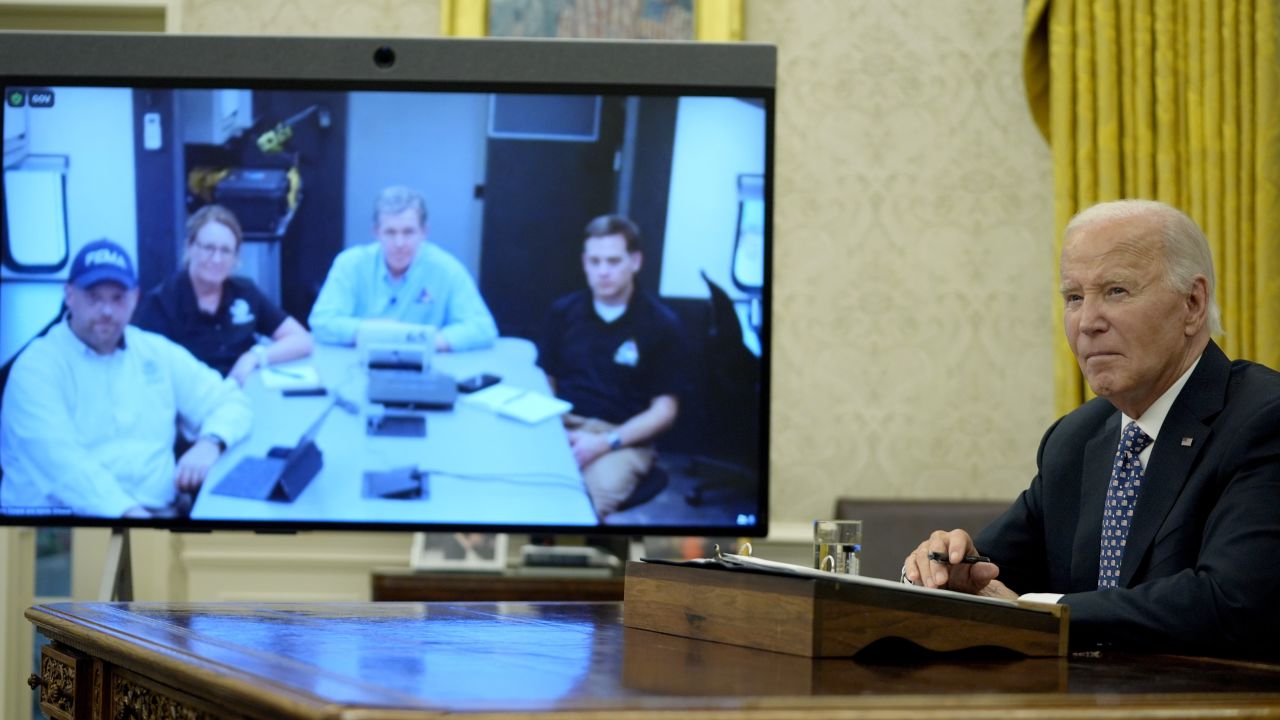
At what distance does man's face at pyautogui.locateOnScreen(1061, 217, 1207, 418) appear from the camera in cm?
216

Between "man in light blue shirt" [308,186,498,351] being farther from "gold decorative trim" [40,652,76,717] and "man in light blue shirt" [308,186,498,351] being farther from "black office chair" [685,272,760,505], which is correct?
"gold decorative trim" [40,652,76,717]

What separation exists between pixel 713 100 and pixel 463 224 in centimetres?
67

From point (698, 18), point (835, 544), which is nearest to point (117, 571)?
point (835, 544)

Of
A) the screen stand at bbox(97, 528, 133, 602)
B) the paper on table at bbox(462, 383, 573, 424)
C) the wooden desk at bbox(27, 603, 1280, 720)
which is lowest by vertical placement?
the screen stand at bbox(97, 528, 133, 602)

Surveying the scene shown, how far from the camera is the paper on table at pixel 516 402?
3252mm

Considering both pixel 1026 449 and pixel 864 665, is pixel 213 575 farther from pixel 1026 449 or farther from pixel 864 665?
pixel 864 665

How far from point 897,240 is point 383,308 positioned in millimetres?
1882

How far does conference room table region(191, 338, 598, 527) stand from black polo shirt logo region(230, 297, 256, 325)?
5.1 inches

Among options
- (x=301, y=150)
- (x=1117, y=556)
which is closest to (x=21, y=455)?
(x=301, y=150)

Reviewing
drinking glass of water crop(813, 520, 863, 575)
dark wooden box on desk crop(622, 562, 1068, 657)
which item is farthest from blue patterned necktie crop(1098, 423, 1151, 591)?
dark wooden box on desk crop(622, 562, 1068, 657)

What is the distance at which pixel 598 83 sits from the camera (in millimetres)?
3285

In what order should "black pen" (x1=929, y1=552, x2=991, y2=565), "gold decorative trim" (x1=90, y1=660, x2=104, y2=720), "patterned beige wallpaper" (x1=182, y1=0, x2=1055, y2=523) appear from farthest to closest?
1. "patterned beige wallpaper" (x1=182, y1=0, x2=1055, y2=523)
2. "black pen" (x1=929, y1=552, x2=991, y2=565)
3. "gold decorative trim" (x1=90, y1=660, x2=104, y2=720)

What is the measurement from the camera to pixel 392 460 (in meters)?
3.22

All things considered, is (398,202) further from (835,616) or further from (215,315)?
(835,616)
